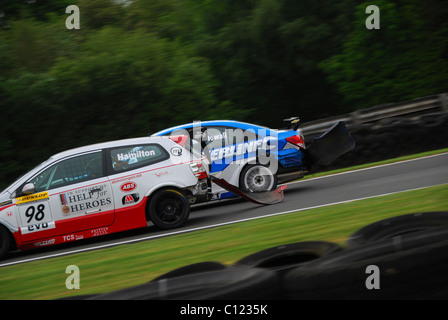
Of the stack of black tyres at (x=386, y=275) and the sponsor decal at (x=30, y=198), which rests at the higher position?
the sponsor decal at (x=30, y=198)

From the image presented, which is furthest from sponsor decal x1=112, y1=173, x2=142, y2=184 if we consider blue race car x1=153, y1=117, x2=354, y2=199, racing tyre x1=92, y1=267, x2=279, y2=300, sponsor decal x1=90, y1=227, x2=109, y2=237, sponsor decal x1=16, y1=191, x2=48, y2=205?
racing tyre x1=92, y1=267, x2=279, y2=300

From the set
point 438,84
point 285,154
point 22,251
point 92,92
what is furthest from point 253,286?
point 438,84

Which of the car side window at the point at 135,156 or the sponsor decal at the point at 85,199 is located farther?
the car side window at the point at 135,156

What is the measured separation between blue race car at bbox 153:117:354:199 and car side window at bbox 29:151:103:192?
202 cm

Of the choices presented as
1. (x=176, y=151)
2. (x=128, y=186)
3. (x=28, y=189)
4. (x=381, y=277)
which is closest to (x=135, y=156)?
(x=128, y=186)

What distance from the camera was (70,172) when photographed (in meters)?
9.09

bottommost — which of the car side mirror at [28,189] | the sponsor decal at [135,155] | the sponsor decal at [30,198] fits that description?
the sponsor decal at [30,198]

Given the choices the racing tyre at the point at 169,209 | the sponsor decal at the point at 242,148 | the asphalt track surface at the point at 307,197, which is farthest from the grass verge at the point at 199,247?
the sponsor decal at the point at 242,148

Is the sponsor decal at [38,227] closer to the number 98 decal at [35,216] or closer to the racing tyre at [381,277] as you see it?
the number 98 decal at [35,216]

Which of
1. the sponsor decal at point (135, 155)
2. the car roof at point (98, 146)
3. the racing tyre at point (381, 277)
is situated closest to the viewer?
the racing tyre at point (381, 277)

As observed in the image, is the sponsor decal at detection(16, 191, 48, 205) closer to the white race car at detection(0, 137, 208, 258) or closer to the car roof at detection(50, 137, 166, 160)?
the white race car at detection(0, 137, 208, 258)

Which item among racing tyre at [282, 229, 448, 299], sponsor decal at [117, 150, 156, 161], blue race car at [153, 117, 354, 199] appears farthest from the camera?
blue race car at [153, 117, 354, 199]

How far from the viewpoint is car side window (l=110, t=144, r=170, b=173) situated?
927cm

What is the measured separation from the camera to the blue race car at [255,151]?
1098cm
